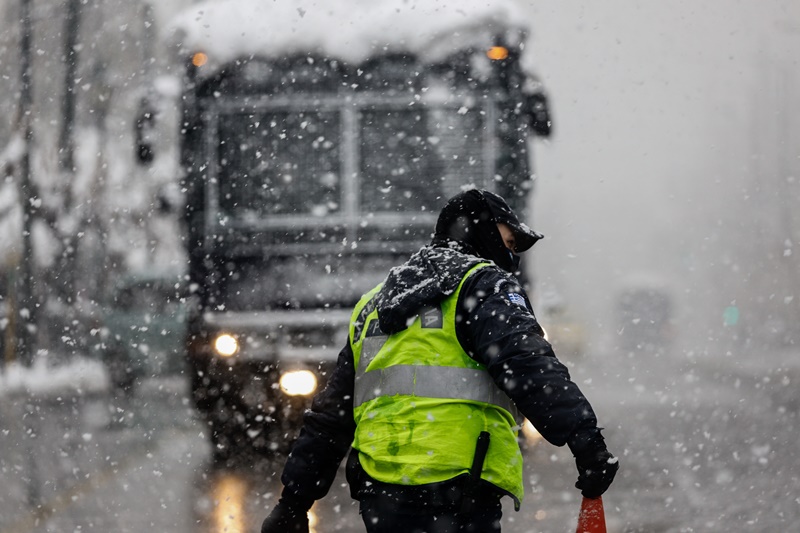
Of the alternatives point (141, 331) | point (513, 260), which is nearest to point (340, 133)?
point (513, 260)

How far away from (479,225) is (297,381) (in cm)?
410

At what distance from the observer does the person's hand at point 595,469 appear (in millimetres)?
2557

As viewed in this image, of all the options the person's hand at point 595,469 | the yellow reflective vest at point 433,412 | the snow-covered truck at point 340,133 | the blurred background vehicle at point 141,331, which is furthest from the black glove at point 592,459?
the blurred background vehicle at point 141,331

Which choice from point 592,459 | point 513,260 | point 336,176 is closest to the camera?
point 592,459

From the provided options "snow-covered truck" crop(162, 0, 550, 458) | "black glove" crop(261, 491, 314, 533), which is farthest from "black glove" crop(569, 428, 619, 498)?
"snow-covered truck" crop(162, 0, 550, 458)

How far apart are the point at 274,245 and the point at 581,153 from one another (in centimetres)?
4414

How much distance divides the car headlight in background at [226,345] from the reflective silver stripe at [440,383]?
4.18 meters

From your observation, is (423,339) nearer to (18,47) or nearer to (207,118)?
(207,118)

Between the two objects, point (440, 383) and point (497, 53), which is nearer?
point (440, 383)

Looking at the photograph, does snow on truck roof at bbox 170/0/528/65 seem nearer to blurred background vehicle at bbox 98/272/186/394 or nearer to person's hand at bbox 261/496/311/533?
person's hand at bbox 261/496/311/533

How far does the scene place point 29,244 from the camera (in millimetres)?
18297

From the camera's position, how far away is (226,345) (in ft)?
22.5

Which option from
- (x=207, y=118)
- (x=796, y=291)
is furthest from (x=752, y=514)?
(x=796, y=291)

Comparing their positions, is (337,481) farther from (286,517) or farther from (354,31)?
(286,517)
